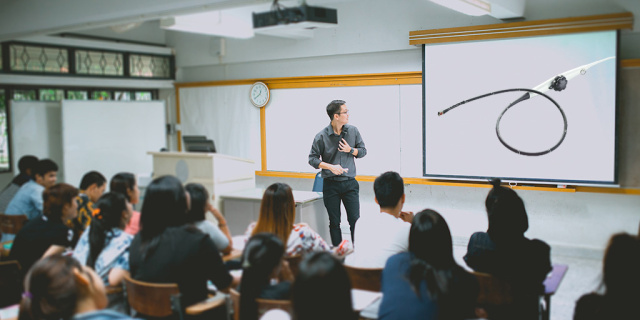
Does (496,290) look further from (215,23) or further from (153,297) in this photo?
(215,23)

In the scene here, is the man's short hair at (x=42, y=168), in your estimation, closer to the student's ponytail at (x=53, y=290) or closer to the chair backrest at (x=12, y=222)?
the chair backrest at (x=12, y=222)

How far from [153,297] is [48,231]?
4.02ft

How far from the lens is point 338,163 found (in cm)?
546

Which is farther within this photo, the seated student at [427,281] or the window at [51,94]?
the window at [51,94]

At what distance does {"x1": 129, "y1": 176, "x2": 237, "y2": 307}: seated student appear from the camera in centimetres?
256

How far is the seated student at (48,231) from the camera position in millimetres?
3295

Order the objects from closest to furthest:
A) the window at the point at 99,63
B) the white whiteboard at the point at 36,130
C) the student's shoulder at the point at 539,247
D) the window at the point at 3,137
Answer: the student's shoulder at the point at 539,247, the white whiteboard at the point at 36,130, the window at the point at 3,137, the window at the point at 99,63

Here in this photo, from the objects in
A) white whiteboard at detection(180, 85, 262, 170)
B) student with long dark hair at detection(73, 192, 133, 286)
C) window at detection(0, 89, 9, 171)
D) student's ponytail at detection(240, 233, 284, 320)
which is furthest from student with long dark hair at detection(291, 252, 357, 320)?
window at detection(0, 89, 9, 171)

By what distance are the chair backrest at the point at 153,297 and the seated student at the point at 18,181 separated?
2.81m

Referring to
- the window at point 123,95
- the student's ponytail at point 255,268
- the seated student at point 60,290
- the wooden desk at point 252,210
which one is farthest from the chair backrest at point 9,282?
the window at point 123,95

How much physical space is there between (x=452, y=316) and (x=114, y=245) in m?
1.83

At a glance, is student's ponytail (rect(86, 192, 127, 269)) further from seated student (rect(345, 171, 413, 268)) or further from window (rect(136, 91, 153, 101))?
window (rect(136, 91, 153, 101))

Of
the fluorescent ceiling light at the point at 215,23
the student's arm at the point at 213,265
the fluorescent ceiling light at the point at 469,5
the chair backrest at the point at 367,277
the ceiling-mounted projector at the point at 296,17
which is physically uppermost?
the fluorescent ceiling light at the point at 215,23

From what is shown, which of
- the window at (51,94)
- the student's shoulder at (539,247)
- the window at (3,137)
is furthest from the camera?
the window at (51,94)
